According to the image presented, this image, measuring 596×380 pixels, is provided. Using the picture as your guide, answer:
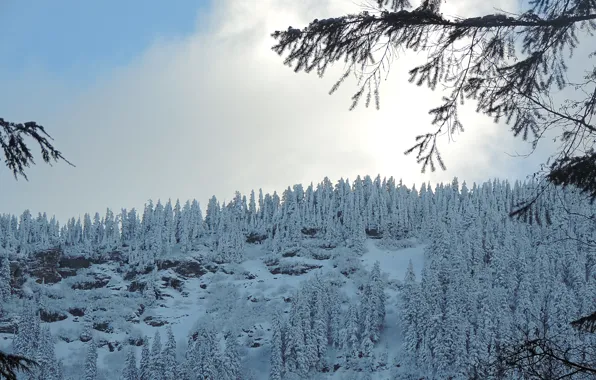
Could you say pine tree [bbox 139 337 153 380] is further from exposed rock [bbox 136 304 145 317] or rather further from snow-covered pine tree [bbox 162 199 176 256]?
snow-covered pine tree [bbox 162 199 176 256]

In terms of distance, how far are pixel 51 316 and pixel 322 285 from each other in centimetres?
6132

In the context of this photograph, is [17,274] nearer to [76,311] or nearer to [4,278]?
[4,278]

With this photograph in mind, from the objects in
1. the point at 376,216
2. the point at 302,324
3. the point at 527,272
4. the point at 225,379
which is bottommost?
the point at 225,379

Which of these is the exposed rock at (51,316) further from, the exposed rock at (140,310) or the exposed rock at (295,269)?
the exposed rock at (295,269)

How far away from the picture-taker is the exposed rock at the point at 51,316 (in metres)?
132

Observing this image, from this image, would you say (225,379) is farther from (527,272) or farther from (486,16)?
(486,16)

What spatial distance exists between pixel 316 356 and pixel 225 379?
1505 cm

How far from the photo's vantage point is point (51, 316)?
134m

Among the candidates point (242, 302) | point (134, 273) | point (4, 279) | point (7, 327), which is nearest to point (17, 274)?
point (4, 279)

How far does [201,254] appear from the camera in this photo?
161 m

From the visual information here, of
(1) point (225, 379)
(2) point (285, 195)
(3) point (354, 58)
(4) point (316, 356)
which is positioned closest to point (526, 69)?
(3) point (354, 58)

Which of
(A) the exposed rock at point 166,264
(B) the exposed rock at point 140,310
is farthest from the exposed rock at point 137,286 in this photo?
(B) the exposed rock at point 140,310

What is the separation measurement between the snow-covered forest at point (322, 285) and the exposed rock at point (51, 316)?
3.46 feet

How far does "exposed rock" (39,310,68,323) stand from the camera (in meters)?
132
